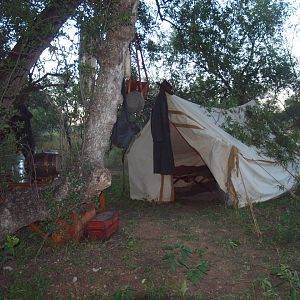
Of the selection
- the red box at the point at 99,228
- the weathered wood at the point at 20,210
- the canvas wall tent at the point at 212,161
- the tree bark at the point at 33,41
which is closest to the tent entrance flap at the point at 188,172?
the canvas wall tent at the point at 212,161

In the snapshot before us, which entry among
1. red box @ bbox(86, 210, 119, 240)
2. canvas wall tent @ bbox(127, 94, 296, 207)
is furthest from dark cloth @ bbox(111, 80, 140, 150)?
red box @ bbox(86, 210, 119, 240)

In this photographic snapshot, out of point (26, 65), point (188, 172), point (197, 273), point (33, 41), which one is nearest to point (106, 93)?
point (33, 41)

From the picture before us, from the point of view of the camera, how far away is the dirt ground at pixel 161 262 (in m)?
3.26

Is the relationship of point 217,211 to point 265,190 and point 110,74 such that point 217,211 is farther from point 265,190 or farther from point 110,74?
point 110,74

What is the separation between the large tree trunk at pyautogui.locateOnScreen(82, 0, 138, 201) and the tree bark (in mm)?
413

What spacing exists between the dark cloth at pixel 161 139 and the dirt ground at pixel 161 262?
1147mm

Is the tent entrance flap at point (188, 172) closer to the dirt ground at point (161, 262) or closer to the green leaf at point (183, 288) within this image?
Result: the dirt ground at point (161, 262)

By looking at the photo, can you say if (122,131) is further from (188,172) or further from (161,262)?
(161,262)

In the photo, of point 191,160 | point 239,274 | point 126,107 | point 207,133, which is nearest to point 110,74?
point 239,274

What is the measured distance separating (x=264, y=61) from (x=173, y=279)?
7.64 meters

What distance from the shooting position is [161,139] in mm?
6547

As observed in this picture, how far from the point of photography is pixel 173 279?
11.3 ft

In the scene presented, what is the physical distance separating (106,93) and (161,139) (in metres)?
3.30

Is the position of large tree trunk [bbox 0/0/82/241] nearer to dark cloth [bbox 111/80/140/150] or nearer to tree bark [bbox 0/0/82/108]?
tree bark [bbox 0/0/82/108]
